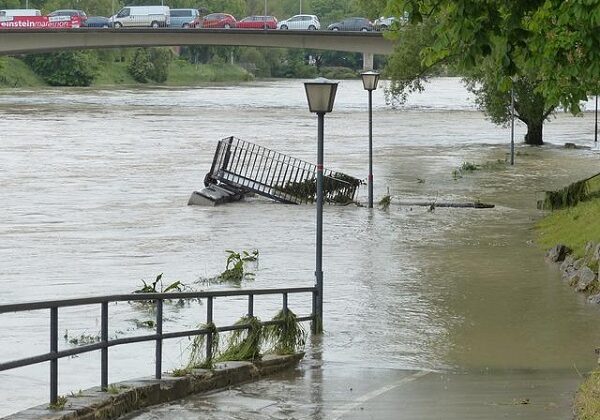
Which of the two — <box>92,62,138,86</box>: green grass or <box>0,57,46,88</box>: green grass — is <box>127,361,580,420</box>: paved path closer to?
<box>0,57,46,88</box>: green grass

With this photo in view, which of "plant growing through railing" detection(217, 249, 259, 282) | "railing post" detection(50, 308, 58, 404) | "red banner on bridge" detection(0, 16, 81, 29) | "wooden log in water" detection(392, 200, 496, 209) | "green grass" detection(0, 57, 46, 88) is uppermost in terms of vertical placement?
"red banner on bridge" detection(0, 16, 81, 29)

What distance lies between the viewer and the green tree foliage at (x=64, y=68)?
119 metres

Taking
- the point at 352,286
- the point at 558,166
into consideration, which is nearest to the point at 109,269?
the point at 352,286

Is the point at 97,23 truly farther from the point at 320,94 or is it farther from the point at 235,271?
the point at 320,94

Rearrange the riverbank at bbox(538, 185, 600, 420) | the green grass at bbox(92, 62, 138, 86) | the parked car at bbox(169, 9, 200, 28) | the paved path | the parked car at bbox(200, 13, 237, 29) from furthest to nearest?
the green grass at bbox(92, 62, 138, 86) → the parked car at bbox(169, 9, 200, 28) → the parked car at bbox(200, 13, 237, 29) → the riverbank at bbox(538, 185, 600, 420) → the paved path

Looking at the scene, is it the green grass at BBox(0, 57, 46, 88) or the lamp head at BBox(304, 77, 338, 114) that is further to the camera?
the green grass at BBox(0, 57, 46, 88)

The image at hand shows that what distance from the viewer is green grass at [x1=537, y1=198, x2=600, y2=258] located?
955 inches

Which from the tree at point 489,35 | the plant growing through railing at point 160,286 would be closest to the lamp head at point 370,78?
the plant growing through railing at point 160,286

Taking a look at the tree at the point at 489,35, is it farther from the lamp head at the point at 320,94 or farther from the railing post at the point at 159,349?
the railing post at the point at 159,349

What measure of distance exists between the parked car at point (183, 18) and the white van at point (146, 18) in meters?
0.91

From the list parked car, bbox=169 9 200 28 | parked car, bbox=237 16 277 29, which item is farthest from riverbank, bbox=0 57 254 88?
parked car, bbox=237 16 277 29

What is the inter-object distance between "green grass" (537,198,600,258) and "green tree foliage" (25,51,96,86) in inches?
3682

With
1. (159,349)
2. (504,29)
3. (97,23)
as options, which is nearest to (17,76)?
(97,23)

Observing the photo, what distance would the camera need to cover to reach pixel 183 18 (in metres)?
108
